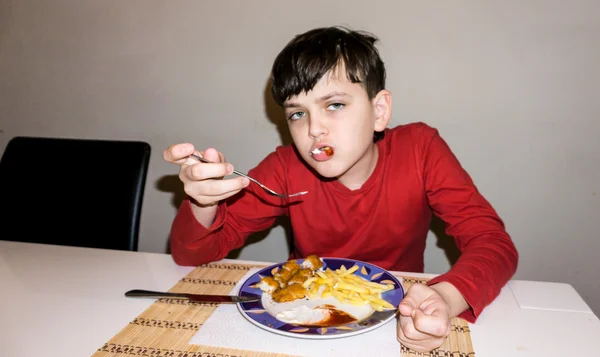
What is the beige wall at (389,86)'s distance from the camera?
60.7 inches

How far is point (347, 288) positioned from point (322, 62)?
1.78 feet

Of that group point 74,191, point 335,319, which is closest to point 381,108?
point 335,319

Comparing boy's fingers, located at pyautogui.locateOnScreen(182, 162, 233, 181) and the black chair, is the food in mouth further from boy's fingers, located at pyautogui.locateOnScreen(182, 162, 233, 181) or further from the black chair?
the black chair

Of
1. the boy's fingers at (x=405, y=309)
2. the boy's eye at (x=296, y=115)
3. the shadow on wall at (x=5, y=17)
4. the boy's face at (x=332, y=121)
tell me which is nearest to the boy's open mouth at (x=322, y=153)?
the boy's face at (x=332, y=121)

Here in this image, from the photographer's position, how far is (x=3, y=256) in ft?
3.68

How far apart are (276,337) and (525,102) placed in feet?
4.37

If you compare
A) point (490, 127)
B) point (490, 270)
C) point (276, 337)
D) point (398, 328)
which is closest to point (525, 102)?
point (490, 127)

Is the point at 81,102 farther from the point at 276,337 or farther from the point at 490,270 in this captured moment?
the point at 490,270

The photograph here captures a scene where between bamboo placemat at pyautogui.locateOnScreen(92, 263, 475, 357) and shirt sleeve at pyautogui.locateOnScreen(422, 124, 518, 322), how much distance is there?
0.25 feet

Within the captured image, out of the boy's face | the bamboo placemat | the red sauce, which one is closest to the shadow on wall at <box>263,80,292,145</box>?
the boy's face

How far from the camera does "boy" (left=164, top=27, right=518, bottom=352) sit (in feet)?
2.95

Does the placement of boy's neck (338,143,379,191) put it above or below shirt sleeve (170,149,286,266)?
above

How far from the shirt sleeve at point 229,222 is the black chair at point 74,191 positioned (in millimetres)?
335

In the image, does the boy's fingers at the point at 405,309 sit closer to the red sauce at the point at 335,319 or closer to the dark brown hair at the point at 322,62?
the red sauce at the point at 335,319
